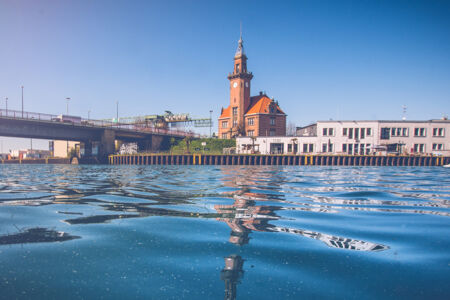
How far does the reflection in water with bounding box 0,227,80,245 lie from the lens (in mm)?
3252

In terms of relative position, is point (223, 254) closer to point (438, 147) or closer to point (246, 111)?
point (246, 111)

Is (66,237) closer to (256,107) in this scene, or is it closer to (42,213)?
(42,213)

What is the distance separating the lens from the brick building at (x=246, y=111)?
61344 mm

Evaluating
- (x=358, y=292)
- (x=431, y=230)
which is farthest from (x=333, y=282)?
(x=431, y=230)

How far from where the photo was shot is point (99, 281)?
2.22 meters

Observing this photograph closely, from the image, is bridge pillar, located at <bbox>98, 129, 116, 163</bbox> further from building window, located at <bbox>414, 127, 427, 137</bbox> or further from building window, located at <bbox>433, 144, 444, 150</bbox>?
building window, located at <bbox>433, 144, 444, 150</bbox>

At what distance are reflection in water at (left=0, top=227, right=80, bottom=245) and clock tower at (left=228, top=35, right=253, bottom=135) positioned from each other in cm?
6041

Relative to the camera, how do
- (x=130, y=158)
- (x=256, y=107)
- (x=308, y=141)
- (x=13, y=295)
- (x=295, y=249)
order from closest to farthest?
(x=13, y=295) < (x=295, y=249) < (x=130, y=158) < (x=308, y=141) < (x=256, y=107)

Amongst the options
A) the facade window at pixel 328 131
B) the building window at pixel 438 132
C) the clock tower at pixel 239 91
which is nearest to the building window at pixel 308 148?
the facade window at pixel 328 131

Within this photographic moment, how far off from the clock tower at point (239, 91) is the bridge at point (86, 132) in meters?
12.9

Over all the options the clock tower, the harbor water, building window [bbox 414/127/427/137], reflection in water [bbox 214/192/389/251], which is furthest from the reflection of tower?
building window [bbox 414/127/427/137]

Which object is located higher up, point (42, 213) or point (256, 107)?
point (256, 107)

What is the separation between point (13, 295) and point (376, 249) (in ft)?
11.3

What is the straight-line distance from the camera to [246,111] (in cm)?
6488
